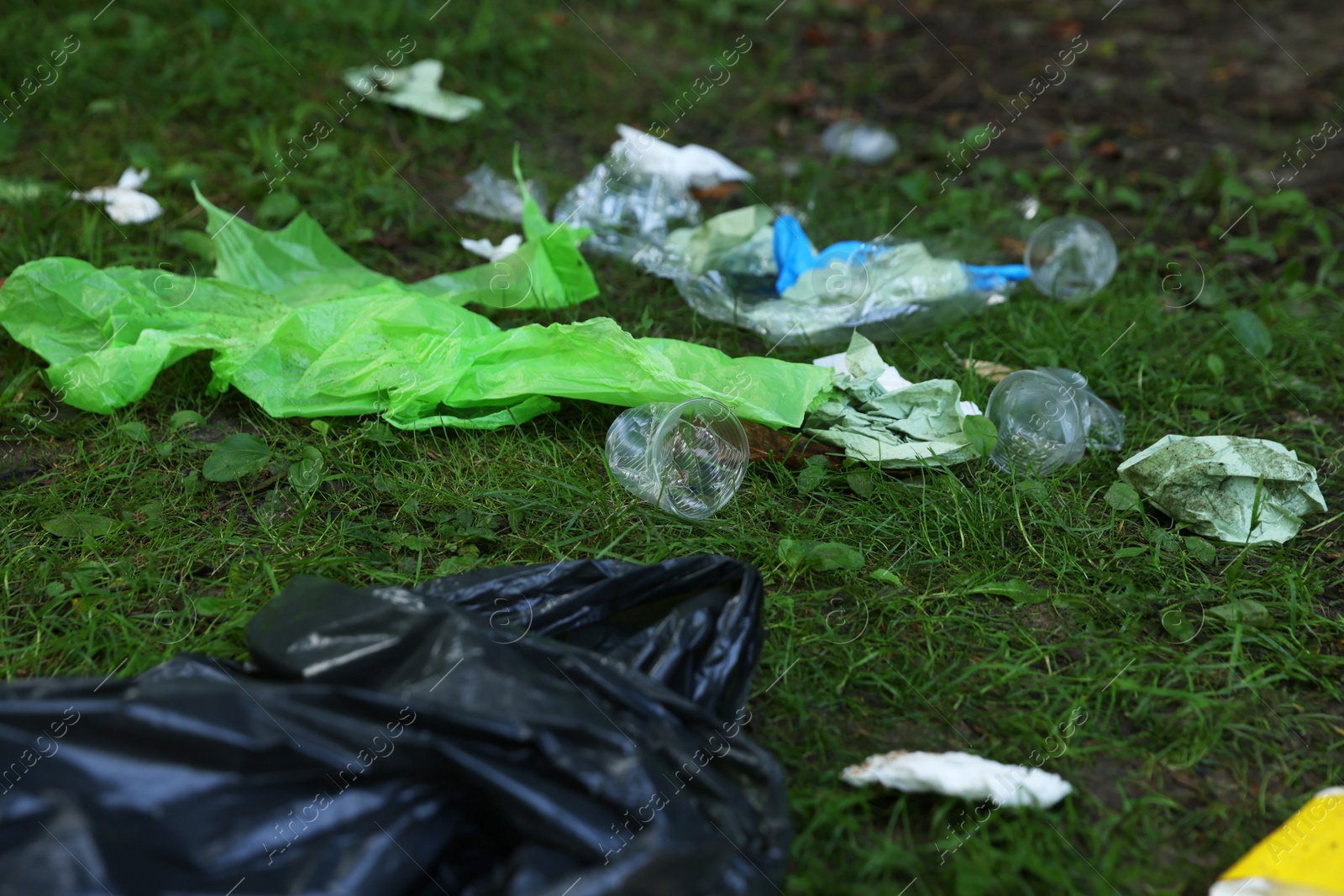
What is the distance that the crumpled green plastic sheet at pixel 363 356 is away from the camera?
2.14 m

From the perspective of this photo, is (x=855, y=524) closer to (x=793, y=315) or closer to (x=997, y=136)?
(x=793, y=315)

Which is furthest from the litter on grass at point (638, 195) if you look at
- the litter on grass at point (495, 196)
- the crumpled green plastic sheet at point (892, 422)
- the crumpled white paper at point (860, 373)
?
the crumpled green plastic sheet at point (892, 422)

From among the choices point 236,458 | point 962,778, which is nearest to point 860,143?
point 236,458

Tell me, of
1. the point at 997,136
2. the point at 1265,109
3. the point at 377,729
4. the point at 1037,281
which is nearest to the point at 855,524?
the point at 377,729

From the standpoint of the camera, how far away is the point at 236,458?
2.07 m

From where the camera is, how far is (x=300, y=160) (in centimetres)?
332

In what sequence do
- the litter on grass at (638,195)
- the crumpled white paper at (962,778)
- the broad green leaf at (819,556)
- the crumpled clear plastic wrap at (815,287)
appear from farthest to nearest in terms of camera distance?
the litter on grass at (638,195) < the crumpled clear plastic wrap at (815,287) < the broad green leaf at (819,556) < the crumpled white paper at (962,778)

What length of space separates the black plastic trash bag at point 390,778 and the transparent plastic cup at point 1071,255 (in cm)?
214

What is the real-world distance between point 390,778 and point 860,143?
3.29 m

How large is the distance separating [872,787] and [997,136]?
3263 mm

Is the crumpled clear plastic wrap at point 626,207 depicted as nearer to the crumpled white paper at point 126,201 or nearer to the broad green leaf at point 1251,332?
the crumpled white paper at point 126,201

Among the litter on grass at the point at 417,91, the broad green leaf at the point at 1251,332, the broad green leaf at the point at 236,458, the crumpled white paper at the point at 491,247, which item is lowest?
the broad green leaf at the point at 1251,332

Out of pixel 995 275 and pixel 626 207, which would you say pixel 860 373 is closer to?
pixel 995 275

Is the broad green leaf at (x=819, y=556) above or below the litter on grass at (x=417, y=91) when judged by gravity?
below
